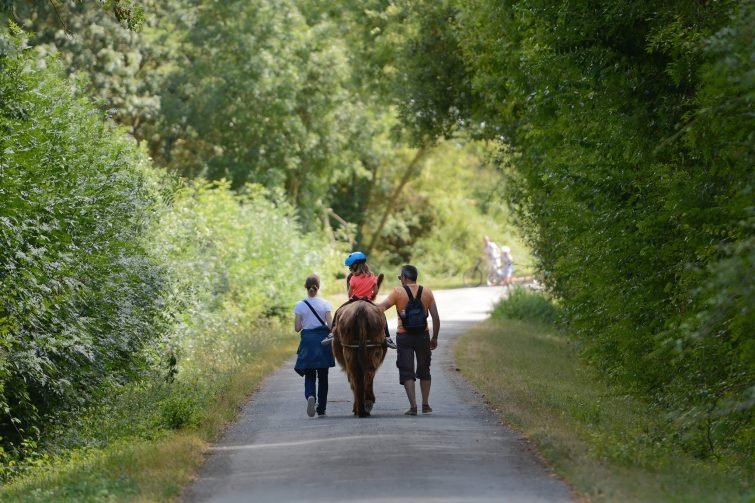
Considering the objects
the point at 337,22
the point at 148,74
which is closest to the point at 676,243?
the point at 337,22

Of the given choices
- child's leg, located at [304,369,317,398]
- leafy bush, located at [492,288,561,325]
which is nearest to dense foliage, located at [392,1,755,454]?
child's leg, located at [304,369,317,398]

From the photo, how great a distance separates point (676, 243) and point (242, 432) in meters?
5.38

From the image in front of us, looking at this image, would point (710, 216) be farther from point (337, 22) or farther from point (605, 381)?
point (337, 22)

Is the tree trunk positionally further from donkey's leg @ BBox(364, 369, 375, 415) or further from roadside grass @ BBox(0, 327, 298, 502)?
donkey's leg @ BBox(364, 369, 375, 415)

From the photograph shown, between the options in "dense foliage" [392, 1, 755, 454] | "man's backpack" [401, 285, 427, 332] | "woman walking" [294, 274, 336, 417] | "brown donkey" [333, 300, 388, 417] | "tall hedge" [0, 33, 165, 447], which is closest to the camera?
"dense foliage" [392, 1, 755, 454]

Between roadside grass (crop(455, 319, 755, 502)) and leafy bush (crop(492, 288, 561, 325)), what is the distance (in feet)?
39.3

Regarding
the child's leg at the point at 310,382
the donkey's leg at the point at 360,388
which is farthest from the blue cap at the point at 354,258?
the donkey's leg at the point at 360,388

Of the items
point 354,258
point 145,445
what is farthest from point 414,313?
point 145,445

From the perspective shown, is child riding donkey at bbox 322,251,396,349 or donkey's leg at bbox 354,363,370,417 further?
child riding donkey at bbox 322,251,396,349

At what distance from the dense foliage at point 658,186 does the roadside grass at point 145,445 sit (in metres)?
4.60

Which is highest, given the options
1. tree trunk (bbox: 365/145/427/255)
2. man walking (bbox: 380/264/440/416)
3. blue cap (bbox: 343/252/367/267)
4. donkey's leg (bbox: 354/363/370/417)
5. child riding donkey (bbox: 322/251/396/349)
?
tree trunk (bbox: 365/145/427/255)

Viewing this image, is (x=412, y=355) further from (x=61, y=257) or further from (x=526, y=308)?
(x=526, y=308)

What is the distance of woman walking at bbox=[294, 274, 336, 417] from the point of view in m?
15.9

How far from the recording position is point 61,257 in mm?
15359
